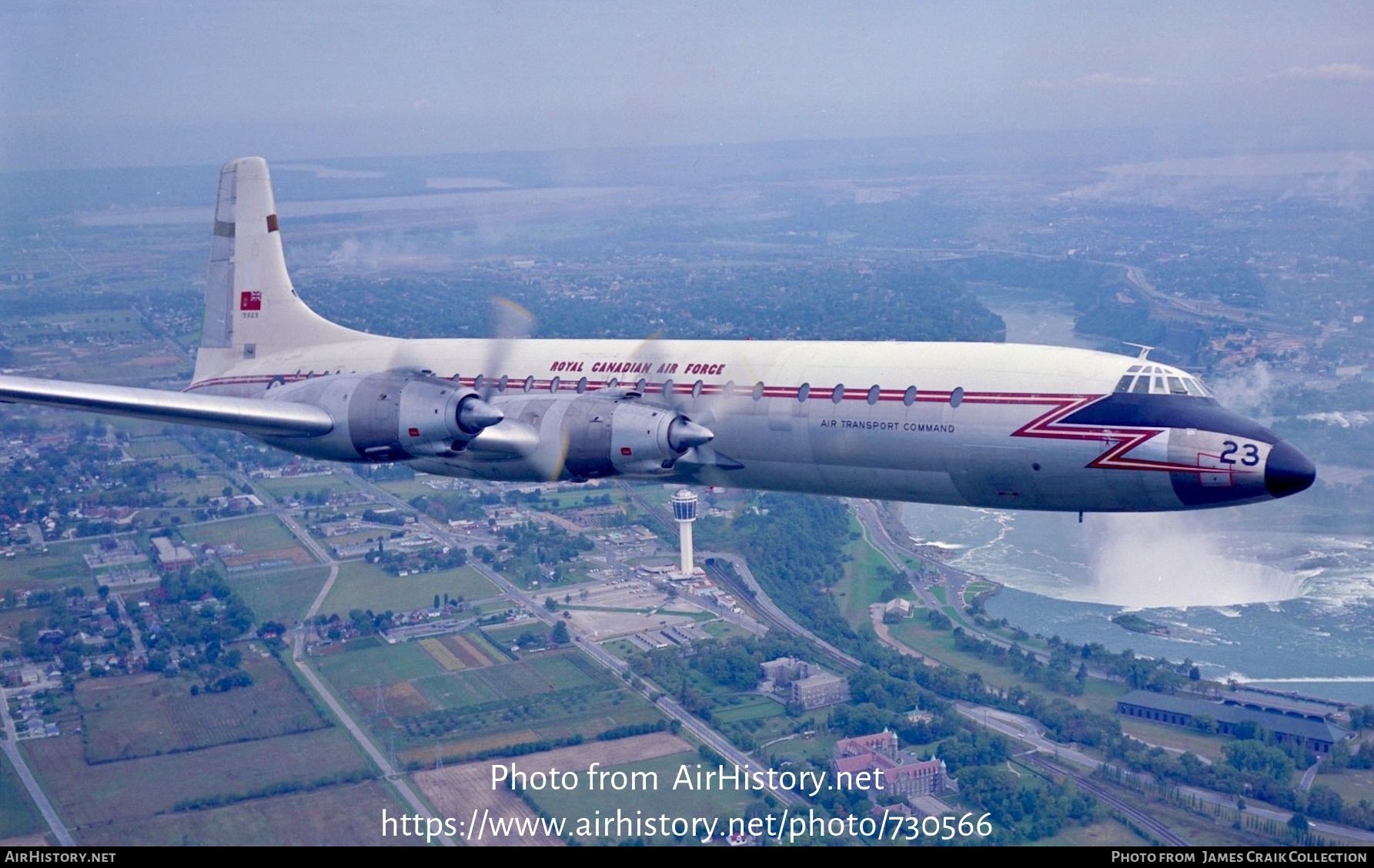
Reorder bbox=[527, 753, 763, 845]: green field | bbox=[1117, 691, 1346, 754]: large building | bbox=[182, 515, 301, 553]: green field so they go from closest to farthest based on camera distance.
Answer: bbox=[527, 753, 763, 845]: green field, bbox=[1117, 691, 1346, 754]: large building, bbox=[182, 515, 301, 553]: green field

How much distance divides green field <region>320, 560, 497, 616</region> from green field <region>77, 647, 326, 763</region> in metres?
4.35

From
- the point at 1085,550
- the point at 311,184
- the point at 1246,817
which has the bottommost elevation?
the point at 1246,817

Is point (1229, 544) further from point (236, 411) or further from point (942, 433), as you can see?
point (236, 411)

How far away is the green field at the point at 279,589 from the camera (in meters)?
37.2

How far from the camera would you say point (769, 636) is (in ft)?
121

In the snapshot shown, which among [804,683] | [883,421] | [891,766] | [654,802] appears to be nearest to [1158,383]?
[883,421]

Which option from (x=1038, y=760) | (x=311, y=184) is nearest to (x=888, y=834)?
(x=1038, y=760)

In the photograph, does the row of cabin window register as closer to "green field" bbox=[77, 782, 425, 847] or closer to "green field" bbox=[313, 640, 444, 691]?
"green field" bbox=[77, 782, 425, 847]

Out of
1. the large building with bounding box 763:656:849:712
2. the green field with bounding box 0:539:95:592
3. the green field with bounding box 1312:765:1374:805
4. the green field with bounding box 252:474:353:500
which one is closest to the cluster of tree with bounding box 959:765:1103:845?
the large building with bounding box 763:656:849:712

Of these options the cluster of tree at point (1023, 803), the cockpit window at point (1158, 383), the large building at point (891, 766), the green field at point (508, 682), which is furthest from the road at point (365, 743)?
the cockpit window at point (1158, 383)

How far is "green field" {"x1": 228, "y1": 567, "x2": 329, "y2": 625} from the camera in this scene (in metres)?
37.2

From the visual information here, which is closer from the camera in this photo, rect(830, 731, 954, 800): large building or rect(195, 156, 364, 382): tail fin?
rect(830, 731, 954, 800): large building

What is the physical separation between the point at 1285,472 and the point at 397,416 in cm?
1475

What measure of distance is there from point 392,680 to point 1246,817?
22.6 m
